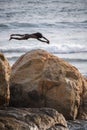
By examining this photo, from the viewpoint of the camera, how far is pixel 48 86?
10008 millimetres

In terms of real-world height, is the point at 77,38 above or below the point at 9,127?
below

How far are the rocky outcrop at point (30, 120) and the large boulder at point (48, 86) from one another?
46.5 inches

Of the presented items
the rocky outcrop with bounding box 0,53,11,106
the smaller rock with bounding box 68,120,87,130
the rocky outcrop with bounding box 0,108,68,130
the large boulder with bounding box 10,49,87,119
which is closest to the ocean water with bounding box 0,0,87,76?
the large boulder with bounding box 10,49,87,119

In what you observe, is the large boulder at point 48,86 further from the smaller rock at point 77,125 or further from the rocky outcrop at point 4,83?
the rocky outcrop at point 4,83

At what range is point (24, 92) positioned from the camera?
10078 mm

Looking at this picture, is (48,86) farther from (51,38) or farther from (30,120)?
(51,38)

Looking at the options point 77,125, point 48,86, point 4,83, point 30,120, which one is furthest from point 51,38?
point 30,120

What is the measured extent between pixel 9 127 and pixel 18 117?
49 cm

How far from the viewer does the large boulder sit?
32.8 feet

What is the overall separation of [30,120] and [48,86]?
1.92m

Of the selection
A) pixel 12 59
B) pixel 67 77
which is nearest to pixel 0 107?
pixel 67 77

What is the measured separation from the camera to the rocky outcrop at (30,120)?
784cm

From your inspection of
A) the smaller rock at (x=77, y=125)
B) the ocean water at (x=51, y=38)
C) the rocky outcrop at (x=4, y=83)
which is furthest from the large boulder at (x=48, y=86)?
the ocean water at (x=51, y=38)

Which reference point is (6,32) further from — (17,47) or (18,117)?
(18,117)
